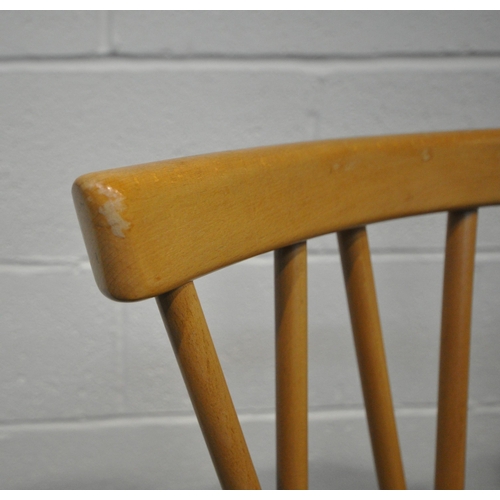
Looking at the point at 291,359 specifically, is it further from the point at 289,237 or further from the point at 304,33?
Result: the point at 304,33

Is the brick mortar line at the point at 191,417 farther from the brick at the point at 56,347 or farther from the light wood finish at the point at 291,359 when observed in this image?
the light wood finish at the point at 291,359

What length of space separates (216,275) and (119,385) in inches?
5.9

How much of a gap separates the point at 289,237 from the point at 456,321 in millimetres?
113

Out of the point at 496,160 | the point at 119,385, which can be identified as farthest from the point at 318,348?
Result: the point at 496,160

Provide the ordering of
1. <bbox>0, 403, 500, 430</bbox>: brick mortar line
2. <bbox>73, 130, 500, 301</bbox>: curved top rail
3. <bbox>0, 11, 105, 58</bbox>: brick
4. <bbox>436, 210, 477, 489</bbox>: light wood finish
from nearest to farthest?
<bbox>73, 130, 500, 301</bbox>: curved top rail, <bbox>436, 210, 477, 489</bbox>: light wood finish, <bbox>0, 11, 105, 58</bbox>: brick, <bbox>0, 403, 500, 430</bbox>: brick mortar line

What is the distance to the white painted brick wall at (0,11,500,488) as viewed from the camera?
428mm

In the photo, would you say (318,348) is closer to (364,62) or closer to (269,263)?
(269,263)

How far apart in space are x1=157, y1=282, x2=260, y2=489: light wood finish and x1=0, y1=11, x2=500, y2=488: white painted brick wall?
31 cm

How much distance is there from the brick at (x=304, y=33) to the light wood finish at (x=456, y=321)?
0.25 meters

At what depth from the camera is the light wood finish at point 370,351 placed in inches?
9.2

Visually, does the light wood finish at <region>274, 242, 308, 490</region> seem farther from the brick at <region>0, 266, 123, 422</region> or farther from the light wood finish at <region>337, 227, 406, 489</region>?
the brick at <region>0, 266, 123, 422</region>

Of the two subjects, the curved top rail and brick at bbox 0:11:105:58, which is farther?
brick at bbox 0:11:105:58

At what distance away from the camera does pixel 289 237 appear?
0.61 ft

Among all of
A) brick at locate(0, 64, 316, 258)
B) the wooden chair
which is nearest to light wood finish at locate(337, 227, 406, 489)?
the wooden chair
